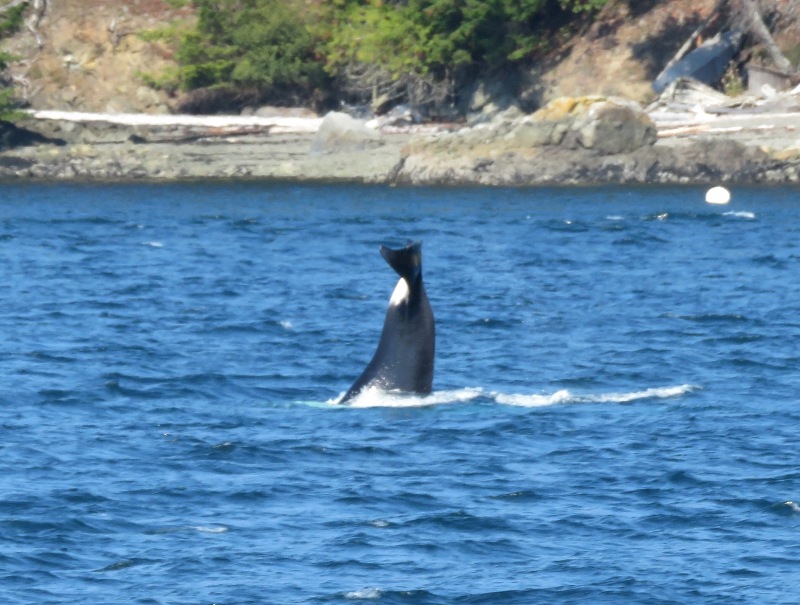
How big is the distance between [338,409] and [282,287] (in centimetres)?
1012

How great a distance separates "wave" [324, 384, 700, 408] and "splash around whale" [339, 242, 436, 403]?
0.08 meters

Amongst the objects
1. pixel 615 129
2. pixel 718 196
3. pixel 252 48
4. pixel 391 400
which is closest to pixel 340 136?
pixel 252 48

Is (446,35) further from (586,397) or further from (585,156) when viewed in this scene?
(586,397)

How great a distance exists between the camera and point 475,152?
138ft

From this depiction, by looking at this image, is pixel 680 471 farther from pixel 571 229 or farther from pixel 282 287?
pixel 571 229

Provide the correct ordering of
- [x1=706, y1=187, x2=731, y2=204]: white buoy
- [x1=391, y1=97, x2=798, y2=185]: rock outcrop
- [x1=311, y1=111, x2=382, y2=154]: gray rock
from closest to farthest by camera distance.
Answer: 1. [x1=706, y1=187, x2=731, y2=204]: white buoy
2. [x1=391, y1=97, x2=798, y2=185]: rock outcrop
3. [x1=311, y1=111, x2=382, y2=154]: gray rock

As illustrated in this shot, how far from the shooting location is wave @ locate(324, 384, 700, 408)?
14742mm

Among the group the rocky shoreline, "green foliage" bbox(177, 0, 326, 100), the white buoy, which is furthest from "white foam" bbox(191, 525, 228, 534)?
"green foliage" bbox(177, 0, 326, 100)

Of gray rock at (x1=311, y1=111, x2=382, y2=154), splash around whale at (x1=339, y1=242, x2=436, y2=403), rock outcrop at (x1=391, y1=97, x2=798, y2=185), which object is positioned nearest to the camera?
splash around whale at (x1=339, y1=242, x2=436, y2=403)

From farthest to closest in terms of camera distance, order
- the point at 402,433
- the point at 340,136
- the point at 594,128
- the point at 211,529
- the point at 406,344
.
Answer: the point at 340,136, the point at 594,128, the point at 406,344, the point at 402,433, the point at 211,529

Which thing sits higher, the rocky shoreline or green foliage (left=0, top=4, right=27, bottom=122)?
green foliage (left=0, top=4, right=27, bottom=122)

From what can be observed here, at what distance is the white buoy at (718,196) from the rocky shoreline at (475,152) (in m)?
3.29

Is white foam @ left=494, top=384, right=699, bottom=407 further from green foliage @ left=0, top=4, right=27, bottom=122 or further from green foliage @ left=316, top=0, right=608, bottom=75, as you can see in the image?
green foliage @ left=0, top=4, right=27, bottom=122

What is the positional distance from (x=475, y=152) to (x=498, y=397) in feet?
88.4
